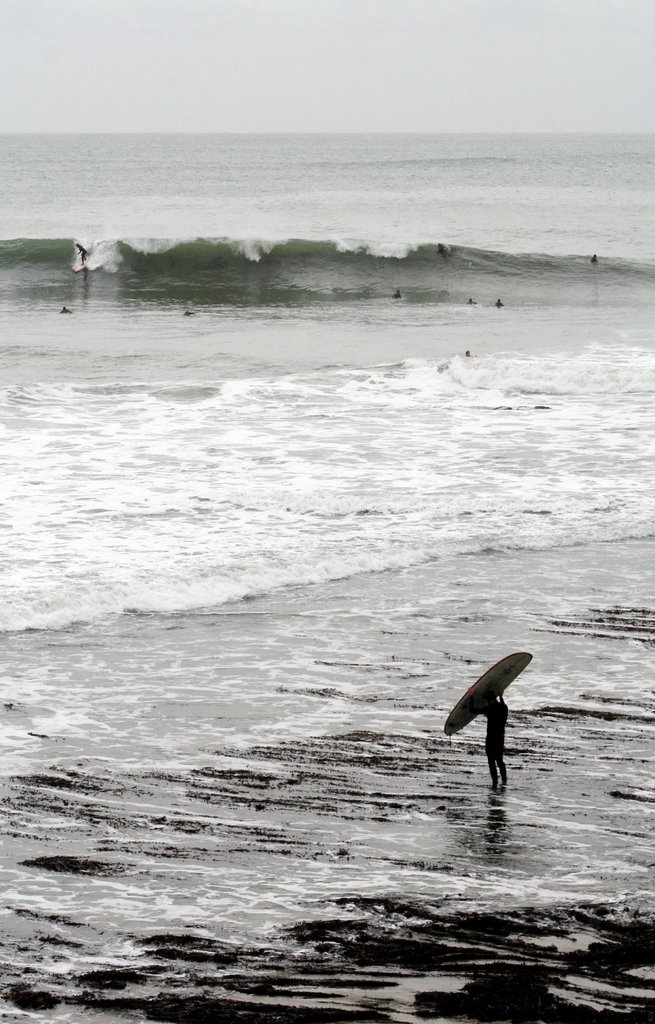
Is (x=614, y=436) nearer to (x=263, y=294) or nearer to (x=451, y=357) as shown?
(x=451, y=357)

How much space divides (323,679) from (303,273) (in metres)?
34.9

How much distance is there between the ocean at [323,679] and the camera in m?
6.45

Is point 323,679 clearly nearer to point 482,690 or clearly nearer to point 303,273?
point 482,690

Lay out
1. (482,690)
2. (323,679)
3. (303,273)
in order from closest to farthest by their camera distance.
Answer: (482,690) → (323,679) → (303,273)

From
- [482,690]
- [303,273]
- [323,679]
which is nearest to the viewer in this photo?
[482,690]

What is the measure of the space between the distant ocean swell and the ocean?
33.2 feet

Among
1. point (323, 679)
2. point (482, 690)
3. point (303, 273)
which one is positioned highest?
point (303, 273)

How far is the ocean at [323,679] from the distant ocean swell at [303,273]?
33.2 feet

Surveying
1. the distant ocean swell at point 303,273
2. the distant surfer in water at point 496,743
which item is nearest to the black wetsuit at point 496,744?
A: the distant surfer in water at point 496,743

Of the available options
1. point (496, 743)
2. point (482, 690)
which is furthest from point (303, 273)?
point (496, 743)

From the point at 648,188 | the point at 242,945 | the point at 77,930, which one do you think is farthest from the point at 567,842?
the point at 648,188

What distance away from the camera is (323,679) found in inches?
423

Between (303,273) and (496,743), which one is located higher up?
(303,273)

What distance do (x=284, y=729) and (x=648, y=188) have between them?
3191 inches
